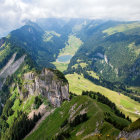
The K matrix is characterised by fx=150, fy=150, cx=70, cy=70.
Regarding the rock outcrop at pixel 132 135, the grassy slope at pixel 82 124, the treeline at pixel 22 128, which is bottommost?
the treeline at pixel 22 128

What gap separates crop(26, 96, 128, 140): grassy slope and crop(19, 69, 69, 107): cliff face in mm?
9786

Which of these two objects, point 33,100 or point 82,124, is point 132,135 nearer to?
point 82,124

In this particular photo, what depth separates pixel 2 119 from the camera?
6786 inches

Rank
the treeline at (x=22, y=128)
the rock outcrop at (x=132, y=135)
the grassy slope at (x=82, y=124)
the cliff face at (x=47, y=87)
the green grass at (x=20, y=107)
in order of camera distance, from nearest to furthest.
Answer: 1. the rock outcrop at (x=132, y=135)
2. the grassy slope at (x=82, y=124)
3. the treeline at (x=22, y=128)
4. the cliff face at (x=47, y=87)
5. the green grass at (x=20, y=107)

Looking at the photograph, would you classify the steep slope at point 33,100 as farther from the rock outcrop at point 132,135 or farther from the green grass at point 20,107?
the rock outcrop at point 132,135

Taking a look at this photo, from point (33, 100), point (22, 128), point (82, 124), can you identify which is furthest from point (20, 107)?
point (82, 124)

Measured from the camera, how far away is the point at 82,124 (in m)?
83.9

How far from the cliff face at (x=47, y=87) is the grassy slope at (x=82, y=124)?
32.1 feet

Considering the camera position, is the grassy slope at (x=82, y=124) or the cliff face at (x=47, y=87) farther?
the cliff face at (x=47, y=87)

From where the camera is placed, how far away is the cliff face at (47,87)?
132 metres

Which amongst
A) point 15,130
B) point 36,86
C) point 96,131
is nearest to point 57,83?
point 36,86

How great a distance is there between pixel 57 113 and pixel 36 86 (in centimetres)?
4915

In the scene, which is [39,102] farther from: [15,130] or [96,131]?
[96,131]

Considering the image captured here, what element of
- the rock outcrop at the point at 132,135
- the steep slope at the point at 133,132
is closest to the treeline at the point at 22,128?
the rock outcrop at the point at 132,135
